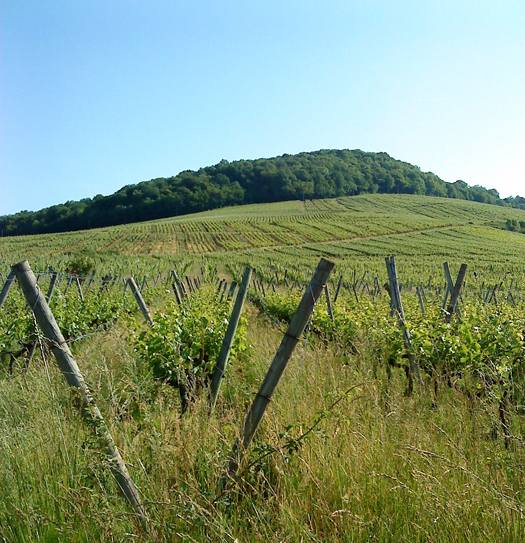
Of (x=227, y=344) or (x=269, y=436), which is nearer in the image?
(x=269, y=436)

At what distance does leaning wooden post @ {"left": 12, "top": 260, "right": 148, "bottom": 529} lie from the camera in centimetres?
253

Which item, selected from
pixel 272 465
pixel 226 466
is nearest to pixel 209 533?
pixel 226 466

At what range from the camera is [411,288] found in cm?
3566

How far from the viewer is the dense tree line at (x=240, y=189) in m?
103

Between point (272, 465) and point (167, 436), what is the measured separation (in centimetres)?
76

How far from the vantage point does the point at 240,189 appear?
11675 cm

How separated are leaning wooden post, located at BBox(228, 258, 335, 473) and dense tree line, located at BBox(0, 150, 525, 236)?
104846 mm

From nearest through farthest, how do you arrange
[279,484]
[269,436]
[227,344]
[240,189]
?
[279,484], [269,436], [227,344], [240,189]

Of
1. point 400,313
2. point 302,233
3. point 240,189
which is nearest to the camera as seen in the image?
point 400,313

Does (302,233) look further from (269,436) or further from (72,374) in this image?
(72,374)

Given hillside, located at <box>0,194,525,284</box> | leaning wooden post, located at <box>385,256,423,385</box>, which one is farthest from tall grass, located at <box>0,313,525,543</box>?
hillside, located at <box>0,194,525,284</box>

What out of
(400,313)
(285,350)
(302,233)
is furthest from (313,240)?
(285,350)

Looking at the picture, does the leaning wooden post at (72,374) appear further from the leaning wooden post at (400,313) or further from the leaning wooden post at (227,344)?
the leaning wooden post at (400,313)

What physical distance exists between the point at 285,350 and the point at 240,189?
11661 centimetres
